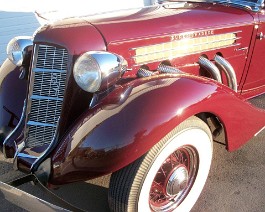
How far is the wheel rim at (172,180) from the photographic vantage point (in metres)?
2.34

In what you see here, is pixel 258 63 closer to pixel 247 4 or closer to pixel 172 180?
pixel 247 4

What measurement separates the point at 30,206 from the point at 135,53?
132 centimetres

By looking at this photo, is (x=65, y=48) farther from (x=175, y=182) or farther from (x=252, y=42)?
(x=252, y=42)

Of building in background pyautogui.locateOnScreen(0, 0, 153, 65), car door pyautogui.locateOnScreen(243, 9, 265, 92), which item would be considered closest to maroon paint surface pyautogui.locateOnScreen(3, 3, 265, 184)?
car door pyautogui.locateOnScreen(243, 9, 265, 92)

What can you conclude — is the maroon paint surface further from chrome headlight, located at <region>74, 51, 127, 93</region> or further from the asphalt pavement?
the asphalt pavement

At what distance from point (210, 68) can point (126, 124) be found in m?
1.29

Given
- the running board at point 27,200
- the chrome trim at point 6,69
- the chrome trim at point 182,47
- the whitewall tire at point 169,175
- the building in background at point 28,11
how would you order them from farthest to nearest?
the building in background at point 28,11 < the chrome trim at point 6,69 < the chrome trim at point 182,47 < the whitewall tire at point 169,175 < the running board at point 27,200

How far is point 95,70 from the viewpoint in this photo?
7.13 feet

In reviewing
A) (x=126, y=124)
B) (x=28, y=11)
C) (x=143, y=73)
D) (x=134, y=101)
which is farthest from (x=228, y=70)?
(x=28, y=11)

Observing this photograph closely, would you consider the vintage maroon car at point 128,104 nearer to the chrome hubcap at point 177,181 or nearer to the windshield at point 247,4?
the chrome hubcap at point 177,181

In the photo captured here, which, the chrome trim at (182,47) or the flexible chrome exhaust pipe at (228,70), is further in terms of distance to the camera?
the flexible chrome exhaust pipe at (228,70)

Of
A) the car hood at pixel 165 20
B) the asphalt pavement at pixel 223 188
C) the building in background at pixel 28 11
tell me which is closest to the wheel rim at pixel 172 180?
the asphalt pavement at pixel 223 188

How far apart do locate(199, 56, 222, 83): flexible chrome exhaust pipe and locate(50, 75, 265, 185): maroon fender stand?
638 mm

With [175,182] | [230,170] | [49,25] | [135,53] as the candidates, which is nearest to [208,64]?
[135,53]
